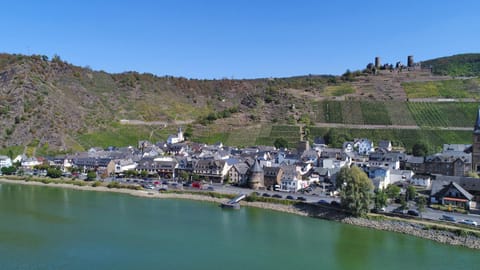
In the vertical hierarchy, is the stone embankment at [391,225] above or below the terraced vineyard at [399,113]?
below

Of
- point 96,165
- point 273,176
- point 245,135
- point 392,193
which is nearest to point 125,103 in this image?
point 245,135

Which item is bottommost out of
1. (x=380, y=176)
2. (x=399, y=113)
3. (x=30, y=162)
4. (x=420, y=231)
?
(x=420, y=231)

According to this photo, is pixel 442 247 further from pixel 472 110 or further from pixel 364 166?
pixel 472 110

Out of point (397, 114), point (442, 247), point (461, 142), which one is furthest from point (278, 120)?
point (442, 247)

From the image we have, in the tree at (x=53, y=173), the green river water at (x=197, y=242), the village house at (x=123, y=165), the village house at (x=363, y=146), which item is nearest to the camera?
the green river water at (x=197, y=242)

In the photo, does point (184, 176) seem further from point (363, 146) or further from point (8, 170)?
point (363, 146)

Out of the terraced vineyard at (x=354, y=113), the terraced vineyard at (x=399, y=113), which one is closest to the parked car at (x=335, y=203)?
the terraced vineyard at (x=399, y=113)

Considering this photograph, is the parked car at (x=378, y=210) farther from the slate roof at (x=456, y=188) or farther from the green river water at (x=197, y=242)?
the slate roof at (x=456, y=188)

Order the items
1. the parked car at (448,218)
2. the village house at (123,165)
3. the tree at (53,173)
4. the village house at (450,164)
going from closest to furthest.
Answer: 1. the parked car at (448,218)
2. the village house at (450,164)
3. the tree at (53,173)
4. the village house at (123,165)
